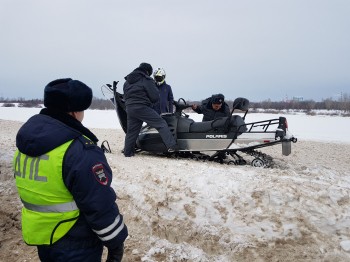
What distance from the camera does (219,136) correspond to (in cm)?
688

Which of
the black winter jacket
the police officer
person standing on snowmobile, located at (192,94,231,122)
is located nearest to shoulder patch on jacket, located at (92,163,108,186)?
the police officer

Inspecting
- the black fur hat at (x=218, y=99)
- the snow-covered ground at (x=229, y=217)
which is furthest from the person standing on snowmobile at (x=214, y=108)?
the snow-covered ground at (x=229, y=217)

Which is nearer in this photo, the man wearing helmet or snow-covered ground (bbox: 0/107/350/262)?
snow-covered ground (bbox: 0/107/350/262)

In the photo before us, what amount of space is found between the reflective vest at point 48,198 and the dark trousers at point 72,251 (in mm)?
58

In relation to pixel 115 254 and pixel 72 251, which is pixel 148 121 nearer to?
pixel 115 254

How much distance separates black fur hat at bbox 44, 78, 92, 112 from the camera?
2322 millimetres

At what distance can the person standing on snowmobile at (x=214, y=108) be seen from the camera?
26.9 feet

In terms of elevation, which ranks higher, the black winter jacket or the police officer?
the black winter jacket

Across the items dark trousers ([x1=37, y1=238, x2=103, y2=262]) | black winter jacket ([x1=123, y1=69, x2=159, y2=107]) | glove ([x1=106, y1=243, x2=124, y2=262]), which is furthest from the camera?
black winter jacket ([x1=123, y1=69, x2=159, y2=107])

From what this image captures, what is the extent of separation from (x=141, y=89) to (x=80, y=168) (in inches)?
196

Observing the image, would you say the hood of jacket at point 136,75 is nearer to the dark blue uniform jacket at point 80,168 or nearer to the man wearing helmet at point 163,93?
the man wearing helmet at point 163,93

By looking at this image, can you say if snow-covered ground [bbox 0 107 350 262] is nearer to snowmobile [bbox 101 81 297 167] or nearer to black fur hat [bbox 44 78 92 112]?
snowmobile [bbox 101 81 297 167]

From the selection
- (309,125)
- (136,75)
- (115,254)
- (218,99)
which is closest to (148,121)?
(136,75)

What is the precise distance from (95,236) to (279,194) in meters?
2.93
